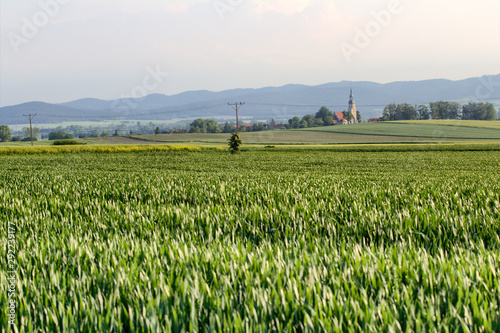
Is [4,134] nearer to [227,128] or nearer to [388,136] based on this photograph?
[227,128]

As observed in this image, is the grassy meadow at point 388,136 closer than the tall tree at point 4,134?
Yes

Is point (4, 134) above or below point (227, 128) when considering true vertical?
below

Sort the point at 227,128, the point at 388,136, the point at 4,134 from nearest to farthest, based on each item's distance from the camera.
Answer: the point at 388,136, the point at 4,134, the point at 227,128

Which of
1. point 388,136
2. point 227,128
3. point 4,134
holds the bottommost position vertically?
point 388,136

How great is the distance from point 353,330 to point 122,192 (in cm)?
1101

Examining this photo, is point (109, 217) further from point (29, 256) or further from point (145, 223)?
point (29, 256)

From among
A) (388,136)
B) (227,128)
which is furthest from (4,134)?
(388,136)

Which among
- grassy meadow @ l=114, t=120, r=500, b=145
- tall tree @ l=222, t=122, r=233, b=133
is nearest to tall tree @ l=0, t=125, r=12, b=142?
grassy meadow @ l=114, t=120, r=500, b=145

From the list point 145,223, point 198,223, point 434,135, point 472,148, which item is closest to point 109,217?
point 145,223

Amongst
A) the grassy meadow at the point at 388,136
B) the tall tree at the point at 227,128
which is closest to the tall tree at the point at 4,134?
the grassy meadow at the point at 388,136

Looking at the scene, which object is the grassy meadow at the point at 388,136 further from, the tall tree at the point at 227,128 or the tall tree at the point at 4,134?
the tall tree at the point at 4,134

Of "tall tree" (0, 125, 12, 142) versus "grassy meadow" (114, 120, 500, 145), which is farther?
"tall tree" (0, 125, 12, 142)

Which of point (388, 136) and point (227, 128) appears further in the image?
point (227, 128)

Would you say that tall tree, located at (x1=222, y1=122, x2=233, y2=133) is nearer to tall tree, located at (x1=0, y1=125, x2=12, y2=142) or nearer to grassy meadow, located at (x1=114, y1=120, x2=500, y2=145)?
grassy meadow, located at (x1=114, y1=120, x2=500, y2=145)
